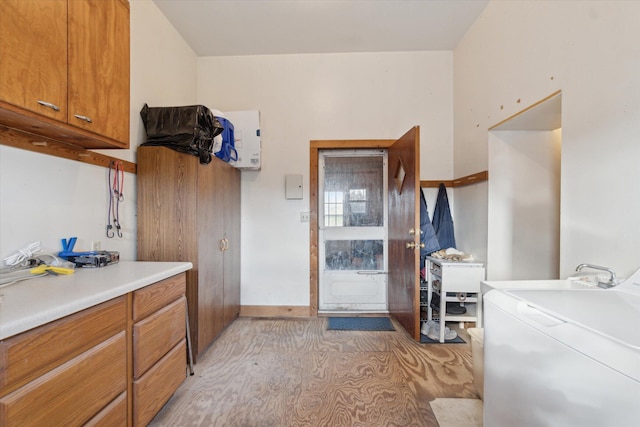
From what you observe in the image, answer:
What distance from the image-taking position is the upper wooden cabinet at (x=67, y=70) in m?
0.96

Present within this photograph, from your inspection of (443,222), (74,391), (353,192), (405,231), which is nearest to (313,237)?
(353,192)

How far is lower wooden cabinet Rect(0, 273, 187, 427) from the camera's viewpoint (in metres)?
0.73

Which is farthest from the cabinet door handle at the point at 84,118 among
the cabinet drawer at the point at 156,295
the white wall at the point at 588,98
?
the white wall at the point at 588,98

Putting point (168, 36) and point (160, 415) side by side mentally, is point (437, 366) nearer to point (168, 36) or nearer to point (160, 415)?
point (160, 415)

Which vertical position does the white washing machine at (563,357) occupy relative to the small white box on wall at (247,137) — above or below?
below

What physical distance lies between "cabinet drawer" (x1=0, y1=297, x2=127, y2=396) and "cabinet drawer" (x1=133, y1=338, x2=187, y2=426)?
0.35m

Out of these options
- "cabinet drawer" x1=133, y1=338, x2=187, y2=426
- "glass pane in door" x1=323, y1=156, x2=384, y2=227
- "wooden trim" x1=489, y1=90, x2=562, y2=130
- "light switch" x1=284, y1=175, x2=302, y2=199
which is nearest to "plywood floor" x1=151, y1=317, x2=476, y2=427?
"cabinet drawer" x1=133, y1=338, x2=187, y2=426

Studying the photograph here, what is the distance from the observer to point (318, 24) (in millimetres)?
2391

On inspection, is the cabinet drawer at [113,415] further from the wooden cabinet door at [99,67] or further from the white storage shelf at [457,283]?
the white storage shelf at [457,283]

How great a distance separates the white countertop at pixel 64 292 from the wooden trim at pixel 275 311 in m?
1.56

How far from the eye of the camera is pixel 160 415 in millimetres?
1472

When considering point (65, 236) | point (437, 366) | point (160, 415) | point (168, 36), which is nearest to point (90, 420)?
point (160, 415)

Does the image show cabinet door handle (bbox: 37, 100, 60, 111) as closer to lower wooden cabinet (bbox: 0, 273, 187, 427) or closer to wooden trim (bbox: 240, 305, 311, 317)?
lower wooden cabinet (bbox: 0, 273, 187, 427)

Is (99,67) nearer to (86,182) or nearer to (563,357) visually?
(86,182)
